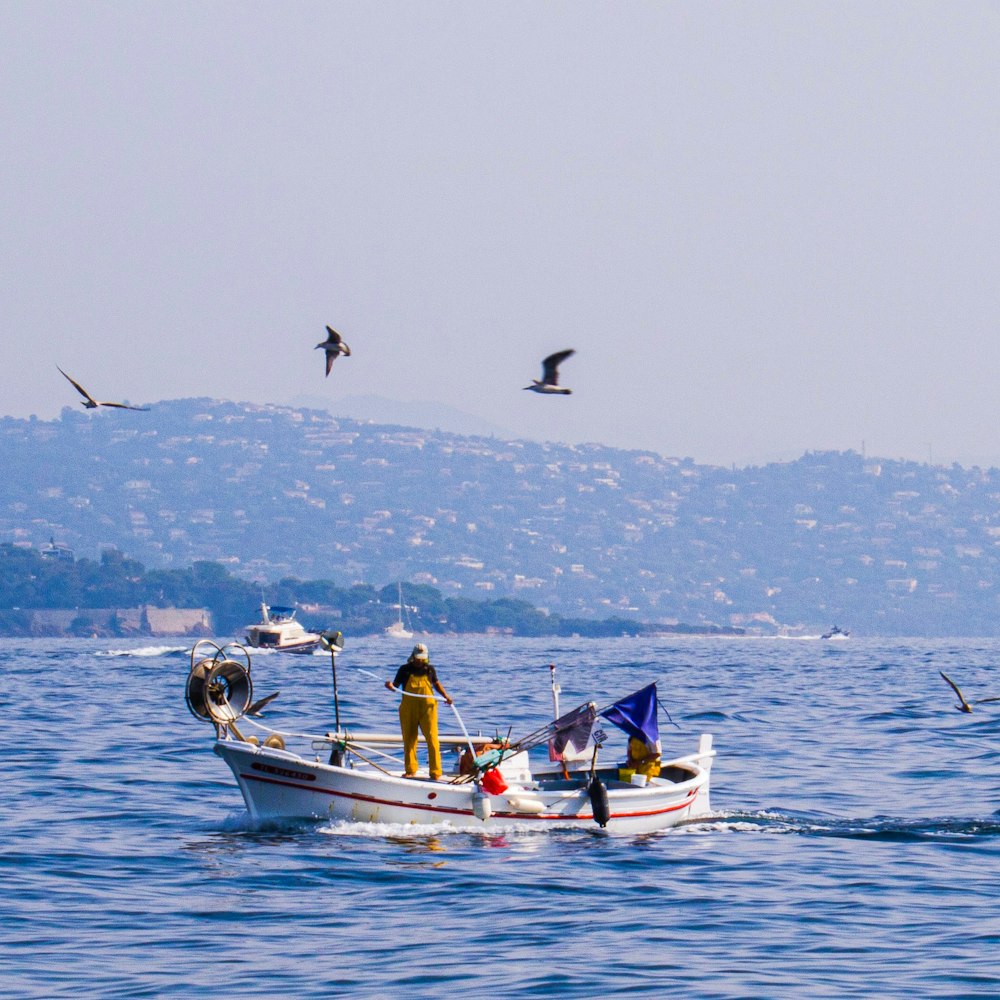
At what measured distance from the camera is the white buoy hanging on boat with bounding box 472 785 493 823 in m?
24.8

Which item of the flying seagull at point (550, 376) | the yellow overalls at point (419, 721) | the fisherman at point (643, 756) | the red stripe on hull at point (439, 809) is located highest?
the flying seagull at point (550, 376)

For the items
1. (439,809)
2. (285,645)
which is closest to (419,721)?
(439,809)

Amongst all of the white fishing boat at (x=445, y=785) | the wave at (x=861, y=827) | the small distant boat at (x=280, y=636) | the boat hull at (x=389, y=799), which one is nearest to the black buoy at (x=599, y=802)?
the white fishing boat at (x=445, y=785)

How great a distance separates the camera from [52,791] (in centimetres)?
2941

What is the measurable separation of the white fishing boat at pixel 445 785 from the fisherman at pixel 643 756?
227 millimetres

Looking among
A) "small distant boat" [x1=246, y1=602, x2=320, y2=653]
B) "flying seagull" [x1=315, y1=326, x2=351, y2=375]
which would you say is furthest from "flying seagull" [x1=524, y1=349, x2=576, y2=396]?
"small distant boat" [x1=246, y1=602, x2=320, y2=653]

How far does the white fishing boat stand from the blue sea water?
31cm

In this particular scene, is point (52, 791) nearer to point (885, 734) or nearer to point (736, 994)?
point (736, 994)

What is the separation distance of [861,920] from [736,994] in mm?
3978

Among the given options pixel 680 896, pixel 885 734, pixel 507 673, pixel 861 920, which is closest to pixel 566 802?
pixel 680 896

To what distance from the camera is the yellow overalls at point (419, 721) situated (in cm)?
2538

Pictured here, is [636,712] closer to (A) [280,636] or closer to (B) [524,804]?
(B) [524,804]

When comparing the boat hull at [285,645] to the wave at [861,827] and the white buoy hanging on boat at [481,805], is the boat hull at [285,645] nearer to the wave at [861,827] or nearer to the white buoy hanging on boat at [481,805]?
the wave at [861,827]

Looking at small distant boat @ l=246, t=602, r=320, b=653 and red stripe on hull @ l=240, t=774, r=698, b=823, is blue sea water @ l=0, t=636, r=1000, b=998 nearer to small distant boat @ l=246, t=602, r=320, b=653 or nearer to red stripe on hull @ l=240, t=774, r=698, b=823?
red stripe on hull @ l=240, t=774, r=698, b=823
